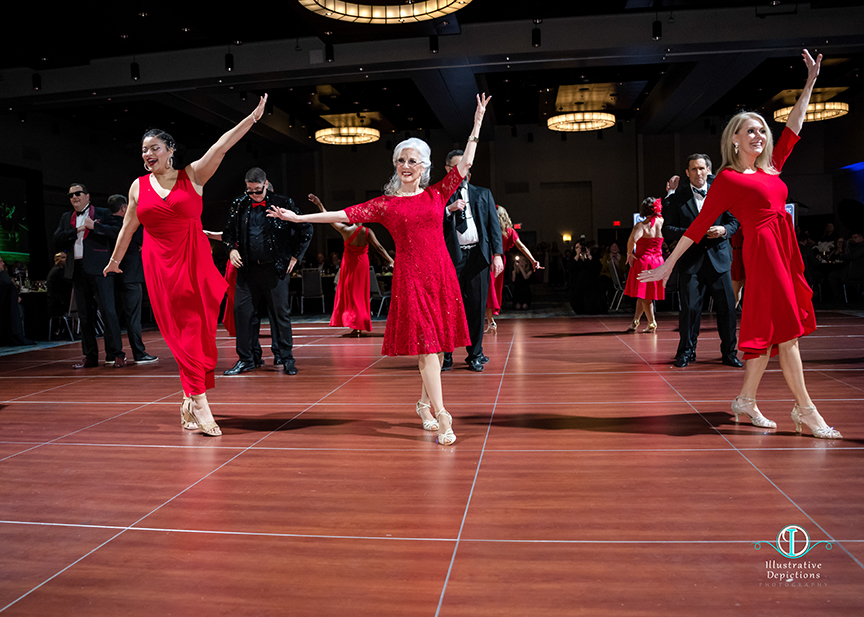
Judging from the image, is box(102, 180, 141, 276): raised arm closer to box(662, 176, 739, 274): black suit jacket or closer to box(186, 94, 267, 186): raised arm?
box(186, 94, 267, 186): raised arm

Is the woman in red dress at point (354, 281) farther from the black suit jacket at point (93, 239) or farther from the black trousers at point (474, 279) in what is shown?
the black trousers at point (474, 279)

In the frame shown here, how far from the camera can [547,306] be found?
12648 mm

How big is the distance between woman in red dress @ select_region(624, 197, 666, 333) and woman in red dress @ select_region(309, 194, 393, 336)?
2704mm

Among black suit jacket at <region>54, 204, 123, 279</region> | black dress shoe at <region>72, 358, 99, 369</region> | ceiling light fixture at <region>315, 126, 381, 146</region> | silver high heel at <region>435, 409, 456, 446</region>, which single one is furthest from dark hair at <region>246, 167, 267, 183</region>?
ceiling light fixture at <region>315, 126, 381, 146</region>

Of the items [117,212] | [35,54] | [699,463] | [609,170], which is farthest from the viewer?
[609,170]

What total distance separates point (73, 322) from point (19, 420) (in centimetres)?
649

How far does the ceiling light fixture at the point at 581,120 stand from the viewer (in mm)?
14844

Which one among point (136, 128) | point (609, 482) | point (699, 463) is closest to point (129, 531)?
point (609, 482)

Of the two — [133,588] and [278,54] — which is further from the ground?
[278,54]

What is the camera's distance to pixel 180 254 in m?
3.24

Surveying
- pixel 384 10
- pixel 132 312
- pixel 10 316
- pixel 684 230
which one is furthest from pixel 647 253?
pixel 10 316

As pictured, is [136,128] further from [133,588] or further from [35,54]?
[133,588]

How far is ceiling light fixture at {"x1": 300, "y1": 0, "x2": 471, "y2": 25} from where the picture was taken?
7.30 metres

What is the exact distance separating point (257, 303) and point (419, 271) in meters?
2.59
